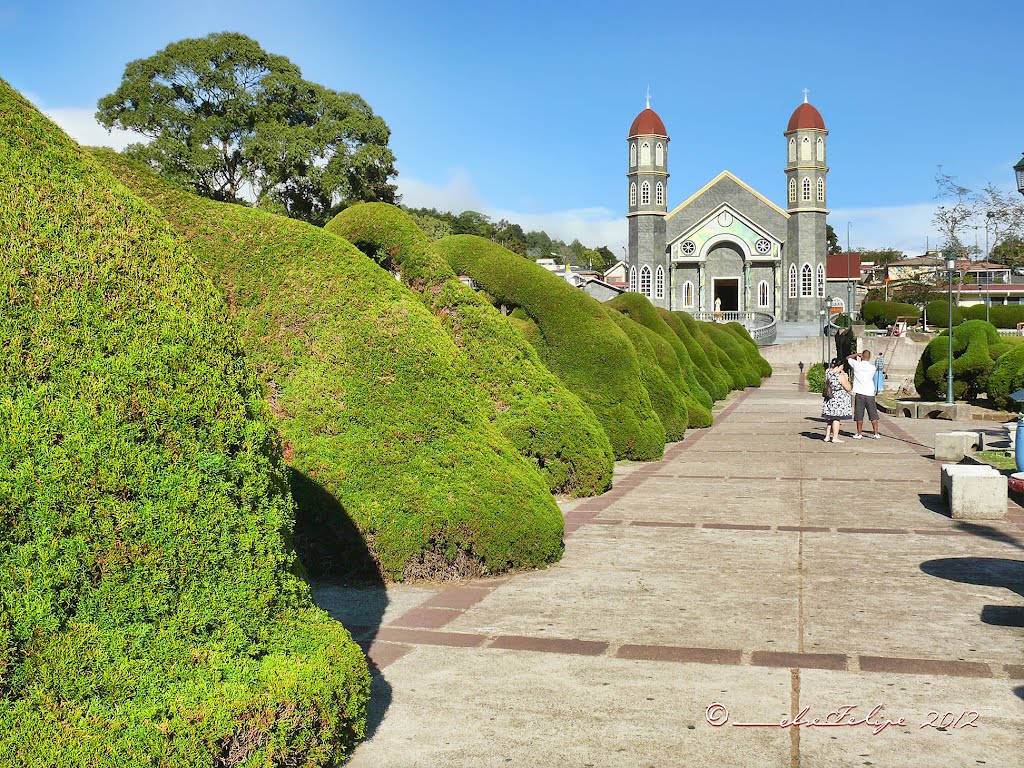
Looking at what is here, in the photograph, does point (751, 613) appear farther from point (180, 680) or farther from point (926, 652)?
point (180, 680)

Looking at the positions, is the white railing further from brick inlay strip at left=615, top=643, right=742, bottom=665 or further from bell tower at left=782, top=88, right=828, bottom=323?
brick inlay strip at left=615, top=643, right=742, bottom=665

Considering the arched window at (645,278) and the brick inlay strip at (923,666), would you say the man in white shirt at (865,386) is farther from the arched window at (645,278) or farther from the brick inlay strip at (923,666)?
the arched window at (645,278)

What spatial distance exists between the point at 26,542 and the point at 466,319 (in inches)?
260

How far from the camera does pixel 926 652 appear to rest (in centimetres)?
514

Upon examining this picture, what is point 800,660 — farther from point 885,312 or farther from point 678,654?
point 885,312

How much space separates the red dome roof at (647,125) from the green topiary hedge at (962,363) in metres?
45.9

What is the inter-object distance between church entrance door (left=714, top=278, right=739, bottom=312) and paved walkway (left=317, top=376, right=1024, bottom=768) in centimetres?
6103

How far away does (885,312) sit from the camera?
6594cm

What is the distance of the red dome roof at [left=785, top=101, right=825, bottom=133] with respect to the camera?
220 ft

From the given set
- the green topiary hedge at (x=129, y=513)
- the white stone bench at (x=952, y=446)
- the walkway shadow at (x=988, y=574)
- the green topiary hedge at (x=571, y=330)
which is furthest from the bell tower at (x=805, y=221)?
the green topiary hedge at (x=129, y=513)

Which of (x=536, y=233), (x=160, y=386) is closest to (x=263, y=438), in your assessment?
(x=160, y=386)

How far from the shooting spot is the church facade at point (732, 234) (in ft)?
218

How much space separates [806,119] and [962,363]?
4843cm

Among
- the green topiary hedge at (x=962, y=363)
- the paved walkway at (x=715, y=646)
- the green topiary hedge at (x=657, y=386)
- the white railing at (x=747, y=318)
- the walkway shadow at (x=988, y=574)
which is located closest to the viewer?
the paved walkway at (x=715, y=646)
